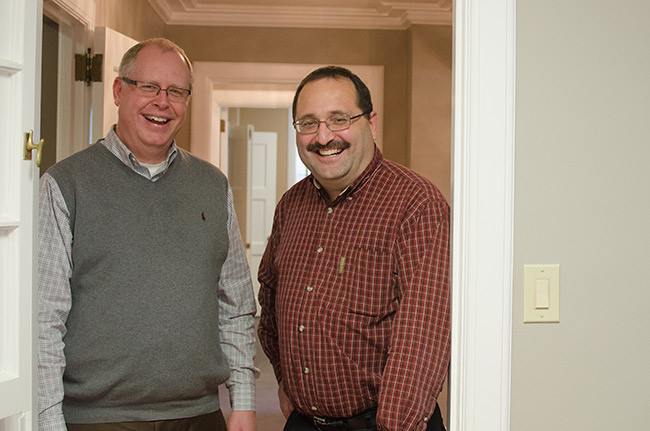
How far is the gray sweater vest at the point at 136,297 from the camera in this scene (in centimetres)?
159

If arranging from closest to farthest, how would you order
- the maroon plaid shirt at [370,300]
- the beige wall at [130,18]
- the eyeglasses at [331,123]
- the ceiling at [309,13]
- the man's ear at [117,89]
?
1. the maroon plaid shirt at [370,300]
2. the eyeglasses at [331,123]
3. the man's ear at [117,89]
4. the beige wall at [130,18]
5. the ceiling at [309,13]

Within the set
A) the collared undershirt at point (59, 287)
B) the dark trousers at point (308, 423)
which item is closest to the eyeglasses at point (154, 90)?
the collared undershirt at point (59, 287)

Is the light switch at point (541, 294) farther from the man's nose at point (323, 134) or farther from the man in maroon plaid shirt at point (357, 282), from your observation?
the man's nose at point (323, 134)

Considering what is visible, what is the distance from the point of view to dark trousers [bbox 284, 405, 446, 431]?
1631mm

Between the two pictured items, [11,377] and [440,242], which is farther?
[440,242]

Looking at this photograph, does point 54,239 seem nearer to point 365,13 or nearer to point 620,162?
point 620,162

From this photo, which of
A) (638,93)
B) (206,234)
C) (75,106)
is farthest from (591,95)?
(75,106)

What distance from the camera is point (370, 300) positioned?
1574 millimetres

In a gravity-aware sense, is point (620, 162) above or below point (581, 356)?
above

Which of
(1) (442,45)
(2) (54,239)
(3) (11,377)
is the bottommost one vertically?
(3) (11,377)

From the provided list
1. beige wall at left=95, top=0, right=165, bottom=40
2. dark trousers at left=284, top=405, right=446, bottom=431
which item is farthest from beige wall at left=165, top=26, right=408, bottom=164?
dark trousers at left=284, top=405, right=446, bottom=431

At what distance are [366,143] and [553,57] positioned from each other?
60 cm

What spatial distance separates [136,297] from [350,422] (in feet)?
2.13

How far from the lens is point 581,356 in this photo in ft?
4.13
